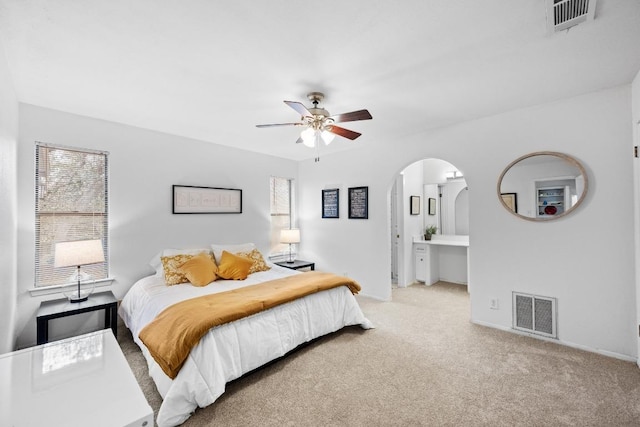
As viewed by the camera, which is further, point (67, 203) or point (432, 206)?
point (432, 206)

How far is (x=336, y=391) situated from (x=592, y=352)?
8.32ft

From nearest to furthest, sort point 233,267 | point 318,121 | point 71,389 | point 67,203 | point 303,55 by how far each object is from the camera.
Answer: point 71,389
point 303,55
point 318,121
point 67,203
point 233,267

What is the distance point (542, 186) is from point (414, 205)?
248cm

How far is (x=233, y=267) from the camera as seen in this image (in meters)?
3.47

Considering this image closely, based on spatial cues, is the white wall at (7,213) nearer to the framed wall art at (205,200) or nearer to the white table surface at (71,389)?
the white table surface at (71,389)

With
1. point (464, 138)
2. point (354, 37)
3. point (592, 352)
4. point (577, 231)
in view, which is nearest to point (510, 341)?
point (592, 352)

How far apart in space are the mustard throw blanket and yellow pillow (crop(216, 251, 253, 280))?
0.50m

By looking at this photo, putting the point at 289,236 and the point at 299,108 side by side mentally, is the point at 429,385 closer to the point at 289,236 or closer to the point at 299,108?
the point at 299,108

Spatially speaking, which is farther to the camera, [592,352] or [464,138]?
[464,138]

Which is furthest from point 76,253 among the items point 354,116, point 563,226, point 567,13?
point 563,226

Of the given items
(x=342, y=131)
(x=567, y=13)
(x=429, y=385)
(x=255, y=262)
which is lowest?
(x=429, y=385)

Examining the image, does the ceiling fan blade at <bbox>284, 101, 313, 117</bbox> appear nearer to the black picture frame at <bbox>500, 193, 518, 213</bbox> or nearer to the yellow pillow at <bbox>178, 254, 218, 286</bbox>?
the yellow pillow at <bbox>178, 254, 218, 286</bbox>

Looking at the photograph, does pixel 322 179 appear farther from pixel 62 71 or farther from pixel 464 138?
pixel 62 71

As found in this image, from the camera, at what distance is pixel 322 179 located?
519cm
